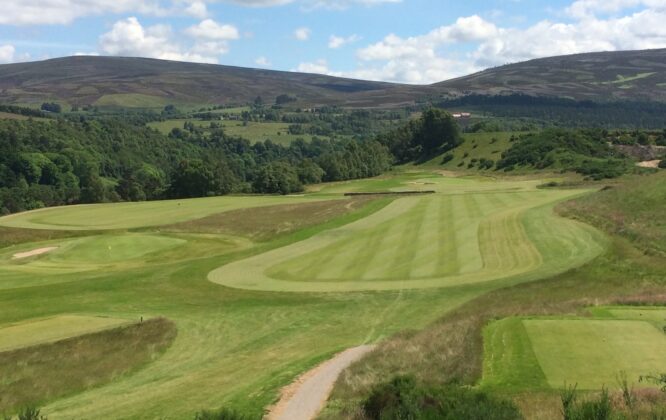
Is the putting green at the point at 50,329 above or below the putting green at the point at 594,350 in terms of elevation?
below

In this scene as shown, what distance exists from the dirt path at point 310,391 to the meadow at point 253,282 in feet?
1.65

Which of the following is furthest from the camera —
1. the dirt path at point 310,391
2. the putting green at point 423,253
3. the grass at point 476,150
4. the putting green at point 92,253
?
the grass at point 476,150

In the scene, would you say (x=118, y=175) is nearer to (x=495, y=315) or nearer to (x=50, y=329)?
(x=50, y=329)

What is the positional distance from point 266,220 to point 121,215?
24.0m

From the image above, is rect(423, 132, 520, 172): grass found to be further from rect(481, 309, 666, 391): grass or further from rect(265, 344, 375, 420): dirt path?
rect(265, 344, 375, 420): dirt path

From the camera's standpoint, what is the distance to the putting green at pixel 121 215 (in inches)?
2872

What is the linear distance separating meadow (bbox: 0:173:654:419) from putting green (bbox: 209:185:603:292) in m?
0.17

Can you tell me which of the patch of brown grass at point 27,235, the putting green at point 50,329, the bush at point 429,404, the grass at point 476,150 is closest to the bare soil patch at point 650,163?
the grass at point 476,150

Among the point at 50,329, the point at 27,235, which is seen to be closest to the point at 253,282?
the point at 50,329

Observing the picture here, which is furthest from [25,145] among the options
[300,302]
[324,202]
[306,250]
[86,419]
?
[86,419]

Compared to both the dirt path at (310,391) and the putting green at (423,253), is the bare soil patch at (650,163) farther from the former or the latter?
the dirt path at (310,391)

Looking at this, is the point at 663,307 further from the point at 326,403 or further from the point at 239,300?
the point at 239,300

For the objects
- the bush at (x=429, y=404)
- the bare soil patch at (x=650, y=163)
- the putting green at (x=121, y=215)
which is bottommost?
the putting green at (x=121, y=215)

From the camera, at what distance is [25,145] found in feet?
596
